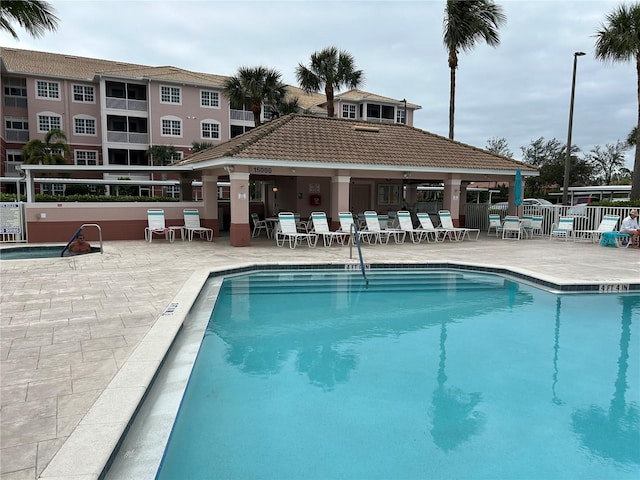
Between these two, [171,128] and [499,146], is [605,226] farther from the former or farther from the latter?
[499,146]

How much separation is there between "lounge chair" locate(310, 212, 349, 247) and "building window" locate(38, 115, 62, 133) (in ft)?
93.2

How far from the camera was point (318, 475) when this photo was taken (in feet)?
10.4

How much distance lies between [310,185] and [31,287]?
1354cm

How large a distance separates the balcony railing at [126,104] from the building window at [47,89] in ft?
13.4

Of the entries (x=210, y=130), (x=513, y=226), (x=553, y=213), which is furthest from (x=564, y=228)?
(x=210, y=130)

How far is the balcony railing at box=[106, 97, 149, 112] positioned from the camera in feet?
110

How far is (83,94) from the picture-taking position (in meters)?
34.6

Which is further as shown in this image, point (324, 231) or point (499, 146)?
point (499, 146)

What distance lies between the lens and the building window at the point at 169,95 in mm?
34719

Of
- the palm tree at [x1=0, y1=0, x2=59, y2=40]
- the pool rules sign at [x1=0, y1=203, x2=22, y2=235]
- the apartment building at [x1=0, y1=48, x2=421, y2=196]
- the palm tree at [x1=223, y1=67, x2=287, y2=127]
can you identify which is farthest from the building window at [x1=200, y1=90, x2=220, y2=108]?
the pool rules sign at [x1=0, y1=203, x2=22, y2=235]

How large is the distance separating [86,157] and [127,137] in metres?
3.63

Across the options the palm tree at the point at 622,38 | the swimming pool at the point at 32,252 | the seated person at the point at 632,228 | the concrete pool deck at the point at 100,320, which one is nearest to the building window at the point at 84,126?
the swimming pool at the point at 32,252

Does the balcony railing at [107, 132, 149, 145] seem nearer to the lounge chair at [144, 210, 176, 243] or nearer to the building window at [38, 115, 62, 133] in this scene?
the building window at [38, 115, 62, 133]

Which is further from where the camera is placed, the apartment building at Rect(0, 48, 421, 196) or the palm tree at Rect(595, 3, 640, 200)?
the apartment building at Rect(0, 48, 421, 196)
